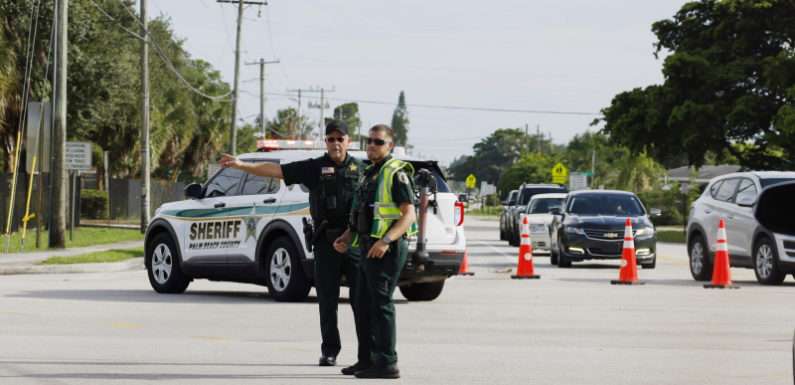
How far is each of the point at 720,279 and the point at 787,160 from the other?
3200 centimetres

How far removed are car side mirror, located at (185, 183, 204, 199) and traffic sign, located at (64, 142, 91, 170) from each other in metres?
14.2

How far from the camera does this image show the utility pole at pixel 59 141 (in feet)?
100

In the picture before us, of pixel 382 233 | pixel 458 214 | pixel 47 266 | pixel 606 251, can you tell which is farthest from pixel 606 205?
pixel 382 233

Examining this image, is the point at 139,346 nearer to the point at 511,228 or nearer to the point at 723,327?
the point at 723,327

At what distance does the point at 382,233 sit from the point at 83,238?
29.2 metres

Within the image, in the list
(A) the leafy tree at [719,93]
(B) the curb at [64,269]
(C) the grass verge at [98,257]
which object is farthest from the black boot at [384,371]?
(A) the leafy tree at [719,93]

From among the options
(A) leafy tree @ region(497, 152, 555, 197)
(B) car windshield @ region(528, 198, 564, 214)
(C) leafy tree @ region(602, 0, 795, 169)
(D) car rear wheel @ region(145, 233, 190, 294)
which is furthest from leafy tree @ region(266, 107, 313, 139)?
(D) car rear wheel @ region(145, 233, 190, 294)

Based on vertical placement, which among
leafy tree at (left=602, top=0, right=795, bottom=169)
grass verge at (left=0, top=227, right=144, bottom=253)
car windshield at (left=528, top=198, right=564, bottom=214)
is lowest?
grass verge at (left=0, top=227, right=144, bottom=253)

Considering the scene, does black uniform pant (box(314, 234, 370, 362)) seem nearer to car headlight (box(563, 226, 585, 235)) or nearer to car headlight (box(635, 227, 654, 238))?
car headlight (box(635, 227, 654, 238))

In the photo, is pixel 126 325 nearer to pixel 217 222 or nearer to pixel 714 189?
pixel 217 222

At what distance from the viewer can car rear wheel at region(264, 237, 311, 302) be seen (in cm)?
1692

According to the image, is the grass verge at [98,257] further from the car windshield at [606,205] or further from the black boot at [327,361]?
the black boot at [327,361]

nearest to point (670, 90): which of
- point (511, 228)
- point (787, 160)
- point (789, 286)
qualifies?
point (787, 160)

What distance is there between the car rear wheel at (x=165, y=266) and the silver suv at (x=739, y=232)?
8.03m
